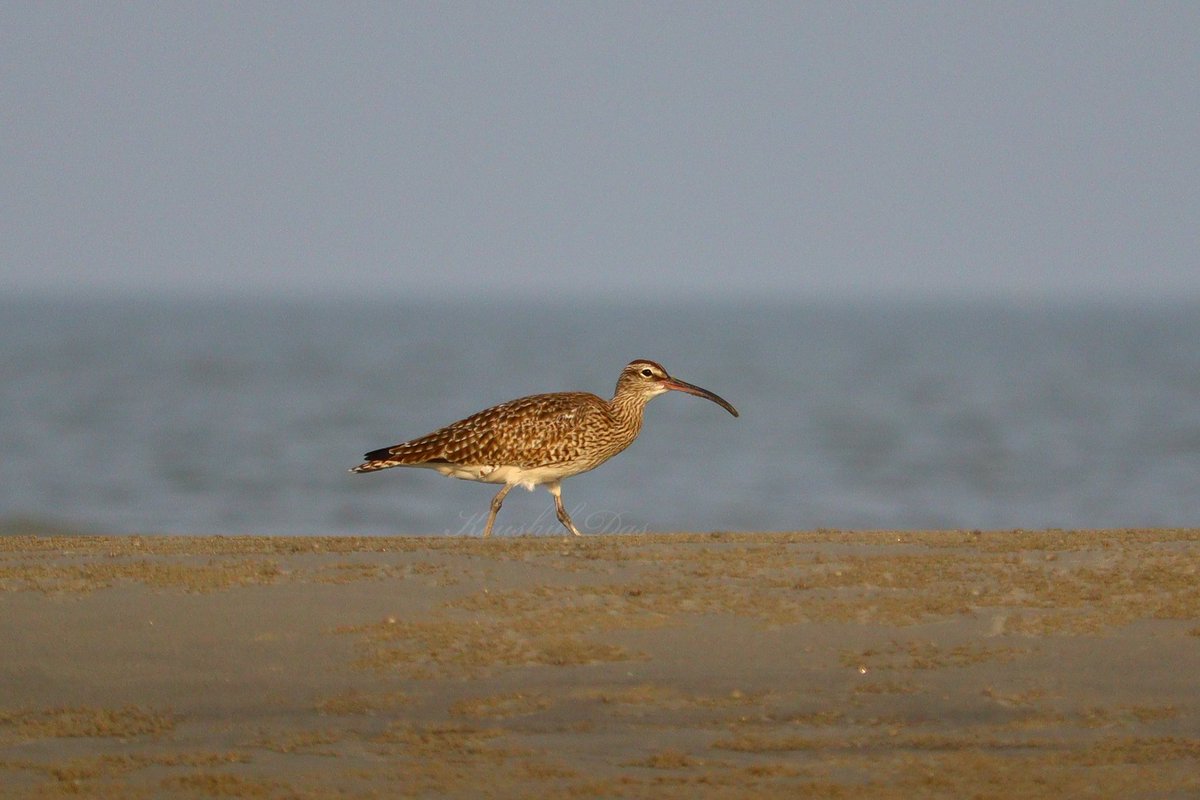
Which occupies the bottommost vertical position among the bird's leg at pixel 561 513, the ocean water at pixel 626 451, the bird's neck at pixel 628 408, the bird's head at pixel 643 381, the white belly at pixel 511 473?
the bird's leg at pixel 561 513

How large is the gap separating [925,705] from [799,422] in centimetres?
5535

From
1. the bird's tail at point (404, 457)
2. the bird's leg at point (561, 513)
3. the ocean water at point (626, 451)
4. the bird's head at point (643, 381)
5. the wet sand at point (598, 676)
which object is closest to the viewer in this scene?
the wet sand at point (598, 676)

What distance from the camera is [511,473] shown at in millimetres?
14430

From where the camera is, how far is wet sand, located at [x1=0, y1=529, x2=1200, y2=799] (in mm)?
6555

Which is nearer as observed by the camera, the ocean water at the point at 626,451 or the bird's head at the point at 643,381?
the bird's head at the point at 643,381

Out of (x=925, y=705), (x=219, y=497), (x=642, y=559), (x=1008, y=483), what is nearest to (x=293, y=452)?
(x=219, y=497)

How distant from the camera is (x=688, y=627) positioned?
829 cm

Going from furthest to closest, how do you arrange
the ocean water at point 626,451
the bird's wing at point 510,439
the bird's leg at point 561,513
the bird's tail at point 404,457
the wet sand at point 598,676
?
1. the ocean water at point 626,451
2. the bird's tail at point 404,457
3. the bird's wing at point 510,439
4. the bird's leg at point 561,513
5. the wet sand at point 598,676

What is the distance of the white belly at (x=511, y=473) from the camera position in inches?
569

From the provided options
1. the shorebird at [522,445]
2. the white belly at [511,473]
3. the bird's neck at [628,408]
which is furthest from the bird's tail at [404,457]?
the bird's neck at [628,408]

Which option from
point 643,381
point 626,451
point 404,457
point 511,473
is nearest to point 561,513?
point 511,473

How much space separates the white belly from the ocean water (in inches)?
17.3

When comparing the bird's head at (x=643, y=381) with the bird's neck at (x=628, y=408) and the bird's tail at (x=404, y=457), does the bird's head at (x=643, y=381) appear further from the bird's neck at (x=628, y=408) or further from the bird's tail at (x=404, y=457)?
the bird's tail at (x=404, y=457)

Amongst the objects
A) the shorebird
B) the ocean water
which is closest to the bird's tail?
the shorebird
